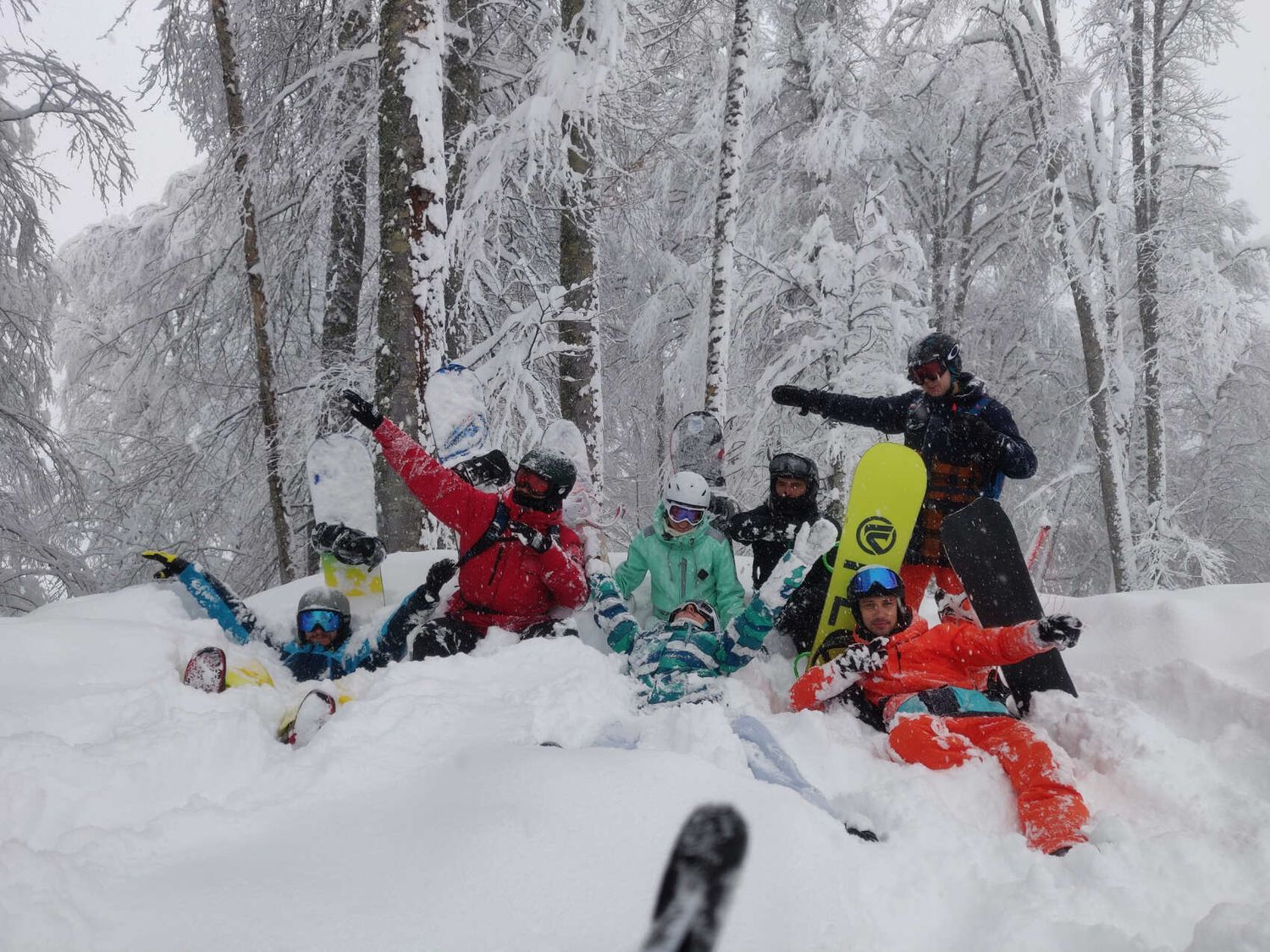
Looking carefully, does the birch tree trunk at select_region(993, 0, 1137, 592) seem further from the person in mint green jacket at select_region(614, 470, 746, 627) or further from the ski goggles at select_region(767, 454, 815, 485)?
the person in mint green jacket at select_region(614, 470, 746, 627)

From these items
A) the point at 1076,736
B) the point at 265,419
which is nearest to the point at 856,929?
the point at 1076,736

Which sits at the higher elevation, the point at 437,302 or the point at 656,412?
the point at 437,302

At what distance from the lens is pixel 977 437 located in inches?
151

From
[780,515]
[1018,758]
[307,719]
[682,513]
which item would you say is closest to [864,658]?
[1018,758]

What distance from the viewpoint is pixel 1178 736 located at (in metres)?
2.92

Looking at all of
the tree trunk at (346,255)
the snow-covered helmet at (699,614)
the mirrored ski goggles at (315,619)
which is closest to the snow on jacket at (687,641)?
the snow-covered helmet at (699,614)

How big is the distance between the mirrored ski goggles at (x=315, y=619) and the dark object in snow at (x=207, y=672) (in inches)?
32.1

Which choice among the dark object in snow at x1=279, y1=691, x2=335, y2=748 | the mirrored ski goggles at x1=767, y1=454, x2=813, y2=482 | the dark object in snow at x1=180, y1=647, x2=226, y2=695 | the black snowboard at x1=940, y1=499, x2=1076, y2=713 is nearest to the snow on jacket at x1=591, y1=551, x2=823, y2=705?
the mirrored ski goggles at x1=767, y1=454, x2=813, y2=482

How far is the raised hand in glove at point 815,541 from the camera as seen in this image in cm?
462

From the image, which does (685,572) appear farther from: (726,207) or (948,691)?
(726,207)

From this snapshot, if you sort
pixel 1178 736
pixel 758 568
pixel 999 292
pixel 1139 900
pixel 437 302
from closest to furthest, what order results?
pixel 1139 900 < pixel 1178 736 < pixel 758 568 < pixel 437 302 < pixel 999 292

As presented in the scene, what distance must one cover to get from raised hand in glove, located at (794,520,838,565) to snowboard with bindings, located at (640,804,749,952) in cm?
280

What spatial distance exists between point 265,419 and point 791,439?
620cm

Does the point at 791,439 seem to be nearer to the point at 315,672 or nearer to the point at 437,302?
the point at 437,302
